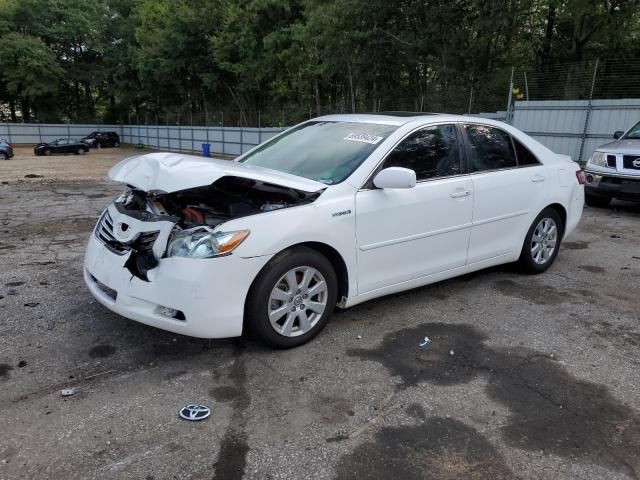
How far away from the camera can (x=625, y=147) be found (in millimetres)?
8719

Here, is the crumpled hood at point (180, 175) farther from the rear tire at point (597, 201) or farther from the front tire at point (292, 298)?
the rear tire at point (597, 201)

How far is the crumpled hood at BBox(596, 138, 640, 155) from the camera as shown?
8505mm

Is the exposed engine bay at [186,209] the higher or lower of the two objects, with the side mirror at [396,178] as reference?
lower

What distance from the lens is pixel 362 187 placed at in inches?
150

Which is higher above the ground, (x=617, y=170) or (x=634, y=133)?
(x=634, y=133)

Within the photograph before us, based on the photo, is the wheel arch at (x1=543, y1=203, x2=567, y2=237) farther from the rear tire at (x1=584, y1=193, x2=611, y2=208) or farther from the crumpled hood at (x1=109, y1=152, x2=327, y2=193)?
the rear tire at (x1=584, y1=193, x2=611, y2=208)

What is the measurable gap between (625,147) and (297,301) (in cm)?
769

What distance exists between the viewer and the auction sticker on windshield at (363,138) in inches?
162

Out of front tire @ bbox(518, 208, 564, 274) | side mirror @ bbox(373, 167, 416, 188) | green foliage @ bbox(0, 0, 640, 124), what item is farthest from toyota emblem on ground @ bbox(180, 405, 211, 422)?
green foliage @ bbox(0, 0, 640, 124)

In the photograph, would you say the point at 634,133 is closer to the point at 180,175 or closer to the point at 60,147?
the point at 180,175

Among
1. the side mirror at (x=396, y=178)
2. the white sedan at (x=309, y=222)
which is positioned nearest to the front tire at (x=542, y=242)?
the white sedan at (x=309, y=222)

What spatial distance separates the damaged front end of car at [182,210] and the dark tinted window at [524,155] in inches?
94.3

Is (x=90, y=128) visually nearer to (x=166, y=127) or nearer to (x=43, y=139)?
(x=43, y=139)

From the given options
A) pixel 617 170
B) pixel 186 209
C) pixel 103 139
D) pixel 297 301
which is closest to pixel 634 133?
pixel 617 170
